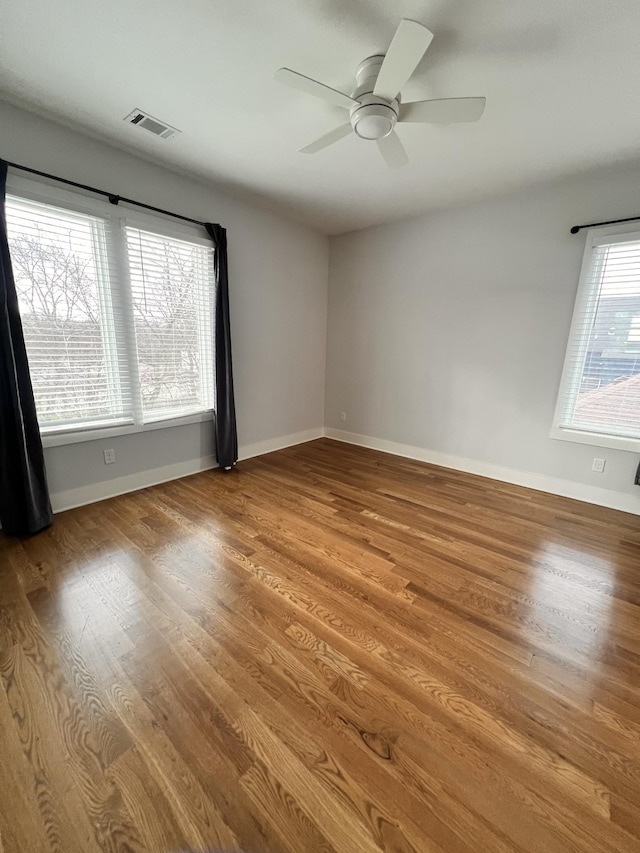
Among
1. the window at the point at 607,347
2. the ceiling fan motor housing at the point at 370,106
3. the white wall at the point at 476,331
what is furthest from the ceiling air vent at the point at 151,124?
the window at the point at 607,347

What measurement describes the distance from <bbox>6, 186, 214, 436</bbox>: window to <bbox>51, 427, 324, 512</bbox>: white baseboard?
0.46m

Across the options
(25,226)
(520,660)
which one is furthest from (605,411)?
(25,226)

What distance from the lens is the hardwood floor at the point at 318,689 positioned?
91 cm

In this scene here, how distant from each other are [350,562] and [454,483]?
170 cm

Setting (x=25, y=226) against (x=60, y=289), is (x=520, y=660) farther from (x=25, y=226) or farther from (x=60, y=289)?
(x=25, y=226)

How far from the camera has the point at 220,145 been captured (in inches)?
93.8

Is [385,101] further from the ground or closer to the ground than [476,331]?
further from the ground

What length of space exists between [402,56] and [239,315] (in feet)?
7.93

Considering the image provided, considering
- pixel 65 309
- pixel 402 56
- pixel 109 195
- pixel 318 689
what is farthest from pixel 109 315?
pixel 318 689

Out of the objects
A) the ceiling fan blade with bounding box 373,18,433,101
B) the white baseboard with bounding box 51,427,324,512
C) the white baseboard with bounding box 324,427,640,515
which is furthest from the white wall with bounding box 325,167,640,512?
the ceiling fan blade with bounding box 373,18,433,101

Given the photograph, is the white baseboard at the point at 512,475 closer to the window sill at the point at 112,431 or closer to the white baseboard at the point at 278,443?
the white baseboard at the point at 278,443

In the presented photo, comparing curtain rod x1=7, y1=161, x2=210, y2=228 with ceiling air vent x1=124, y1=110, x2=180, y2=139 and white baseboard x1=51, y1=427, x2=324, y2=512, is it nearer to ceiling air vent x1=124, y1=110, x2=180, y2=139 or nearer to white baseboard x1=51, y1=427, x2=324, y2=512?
→ ceiling air vent x1=124, y1=110, x2=180, y2=139

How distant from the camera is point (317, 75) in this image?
175 cm

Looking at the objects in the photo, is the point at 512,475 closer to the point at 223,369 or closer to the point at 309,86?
the point at 223,369
